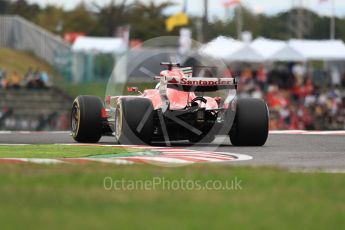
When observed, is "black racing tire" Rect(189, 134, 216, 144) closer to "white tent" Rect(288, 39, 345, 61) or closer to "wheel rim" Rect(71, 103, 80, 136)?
"wheel rim" Rect(71, 103, 80, 136)

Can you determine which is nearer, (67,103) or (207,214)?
(207,214)

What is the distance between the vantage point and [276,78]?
45281 millimetres

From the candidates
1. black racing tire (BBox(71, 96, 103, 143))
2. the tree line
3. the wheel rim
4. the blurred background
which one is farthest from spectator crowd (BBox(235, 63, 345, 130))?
the tree line

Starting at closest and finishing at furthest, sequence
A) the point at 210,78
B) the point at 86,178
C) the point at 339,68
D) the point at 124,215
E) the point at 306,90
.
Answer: the point at 124,215, the point at 86,178, the point at 210,78, the point at 306,90, the point at 339,68

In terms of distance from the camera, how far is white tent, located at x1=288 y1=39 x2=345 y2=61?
4446 centimetres

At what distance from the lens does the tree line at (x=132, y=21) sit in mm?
85250

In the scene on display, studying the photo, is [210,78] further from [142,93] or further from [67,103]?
[67,103]

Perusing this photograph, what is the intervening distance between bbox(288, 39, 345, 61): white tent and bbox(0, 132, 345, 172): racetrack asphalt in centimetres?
2335

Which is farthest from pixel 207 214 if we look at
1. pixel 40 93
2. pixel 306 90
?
pixel 40 93

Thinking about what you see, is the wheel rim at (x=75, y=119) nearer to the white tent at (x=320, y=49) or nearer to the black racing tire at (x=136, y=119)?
the black racing tire at (x=136, y=119)

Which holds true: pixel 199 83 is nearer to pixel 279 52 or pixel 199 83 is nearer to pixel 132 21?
pixel 279 52

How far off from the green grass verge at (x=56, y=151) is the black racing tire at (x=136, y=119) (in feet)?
2.27

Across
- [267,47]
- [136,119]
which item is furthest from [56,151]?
[267,47]

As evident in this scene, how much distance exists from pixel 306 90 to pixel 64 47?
2108cm
